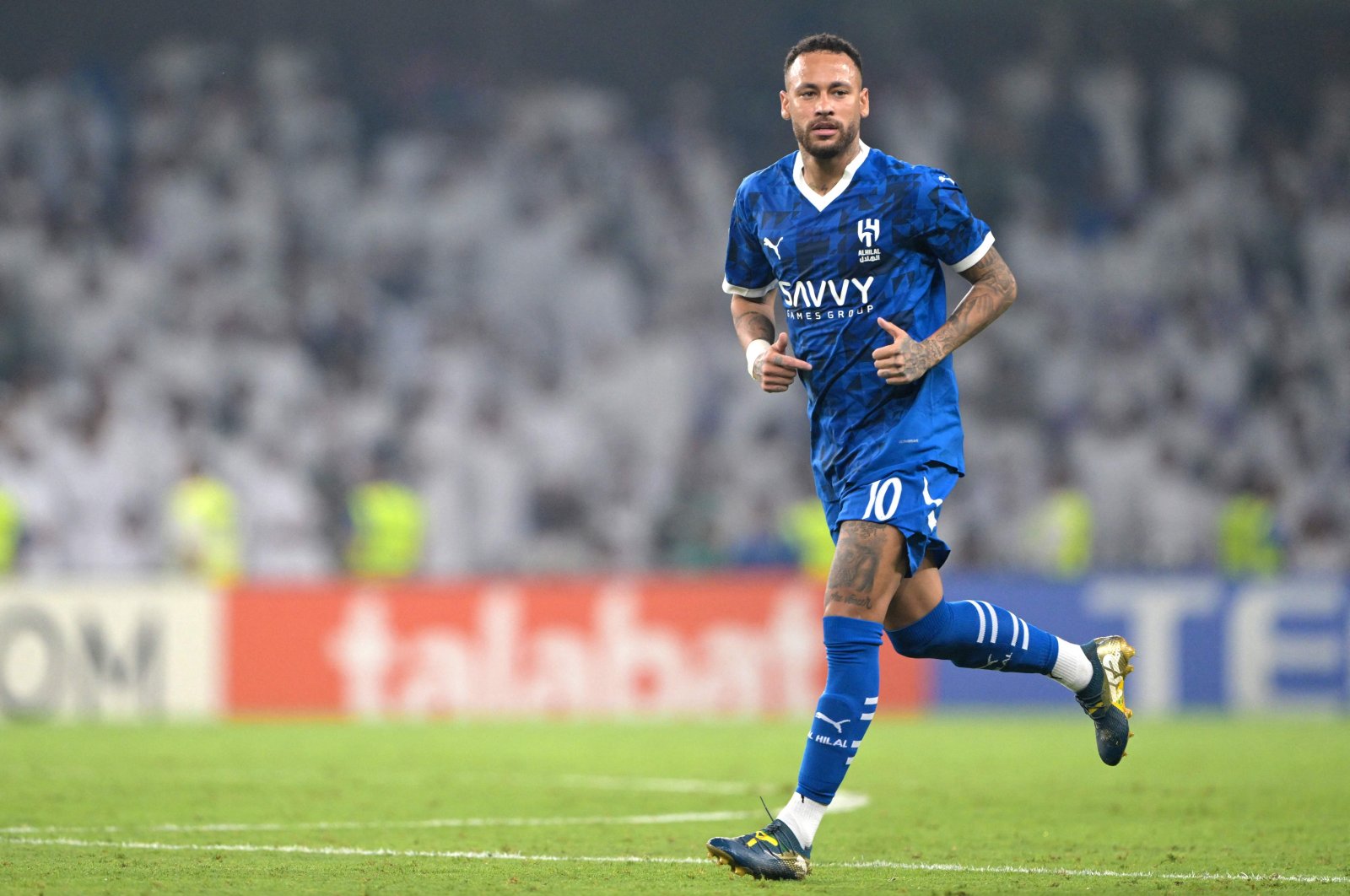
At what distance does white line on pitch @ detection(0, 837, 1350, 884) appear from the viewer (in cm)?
468

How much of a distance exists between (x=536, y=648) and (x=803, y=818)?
9.63 m

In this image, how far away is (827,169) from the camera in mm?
5164

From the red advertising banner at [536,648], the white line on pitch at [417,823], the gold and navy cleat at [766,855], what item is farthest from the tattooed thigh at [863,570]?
the red advertising banner at [536,648]

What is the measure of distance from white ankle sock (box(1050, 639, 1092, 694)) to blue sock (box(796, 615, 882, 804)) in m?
0.77

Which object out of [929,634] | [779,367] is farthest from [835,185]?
[929,634]

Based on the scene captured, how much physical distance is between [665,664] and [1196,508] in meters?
7.03

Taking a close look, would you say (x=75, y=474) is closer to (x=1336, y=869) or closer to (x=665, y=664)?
(x=665, y=664)

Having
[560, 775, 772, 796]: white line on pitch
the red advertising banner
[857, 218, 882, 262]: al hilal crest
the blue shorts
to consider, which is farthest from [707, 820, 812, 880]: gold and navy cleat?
the red advertising banner

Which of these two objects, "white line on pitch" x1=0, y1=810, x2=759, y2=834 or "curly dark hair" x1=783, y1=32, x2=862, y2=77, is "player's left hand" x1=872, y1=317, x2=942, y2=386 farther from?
"white line on pitch" x1=0, y1=810, x2=759, y2=834

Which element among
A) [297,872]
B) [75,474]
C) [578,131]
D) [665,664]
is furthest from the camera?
[578,131]

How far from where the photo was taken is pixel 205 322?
734 inches

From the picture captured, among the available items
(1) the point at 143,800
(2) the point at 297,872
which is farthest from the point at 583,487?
(2) the point at 297,872

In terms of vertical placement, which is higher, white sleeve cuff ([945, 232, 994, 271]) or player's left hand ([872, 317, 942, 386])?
white sleeve cuff ([945, 232, 994, 271])

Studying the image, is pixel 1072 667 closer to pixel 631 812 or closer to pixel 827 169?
pixel 827 169
